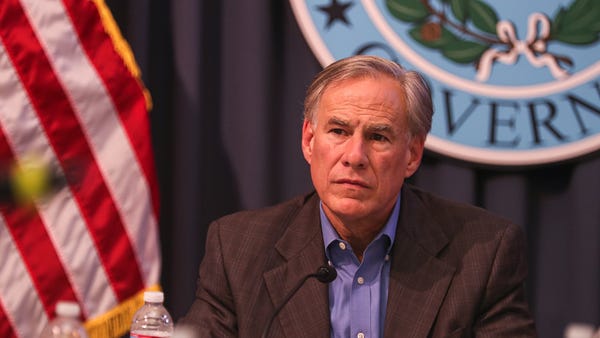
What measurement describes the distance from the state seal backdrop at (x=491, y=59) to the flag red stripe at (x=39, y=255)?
117 cm

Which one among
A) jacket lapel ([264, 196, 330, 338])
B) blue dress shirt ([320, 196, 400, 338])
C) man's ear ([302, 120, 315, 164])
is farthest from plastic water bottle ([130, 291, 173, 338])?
man's ear ([302, 120, 315, 164])

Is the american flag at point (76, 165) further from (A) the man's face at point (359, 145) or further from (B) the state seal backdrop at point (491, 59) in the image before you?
(A) the man's face at point (359, 145)

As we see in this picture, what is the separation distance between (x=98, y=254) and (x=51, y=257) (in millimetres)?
161

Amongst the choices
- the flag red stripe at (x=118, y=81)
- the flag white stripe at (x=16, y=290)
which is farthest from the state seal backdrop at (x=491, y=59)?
the flag white stripe at (x=16, y=290)

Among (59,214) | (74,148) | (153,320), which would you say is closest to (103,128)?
(74,148)

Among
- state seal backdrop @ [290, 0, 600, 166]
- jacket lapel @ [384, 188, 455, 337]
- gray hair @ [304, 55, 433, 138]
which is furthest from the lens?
state seal backdrop @ [290, 0, 600, 166]

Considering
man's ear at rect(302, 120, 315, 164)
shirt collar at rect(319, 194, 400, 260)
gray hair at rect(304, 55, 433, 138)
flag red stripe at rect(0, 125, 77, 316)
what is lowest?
flag red stripe at rect(0, 125, 77, 316)

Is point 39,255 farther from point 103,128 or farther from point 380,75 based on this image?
point 380,75

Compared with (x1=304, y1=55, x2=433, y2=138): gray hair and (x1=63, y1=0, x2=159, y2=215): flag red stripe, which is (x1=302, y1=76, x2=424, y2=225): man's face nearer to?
(x1=304, y1=55, x2=433, y2=138): gray hair

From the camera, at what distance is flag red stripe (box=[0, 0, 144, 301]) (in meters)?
3.29

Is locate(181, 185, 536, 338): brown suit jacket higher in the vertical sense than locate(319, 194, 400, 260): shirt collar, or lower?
lower

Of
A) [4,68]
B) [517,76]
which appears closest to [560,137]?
[517,76]

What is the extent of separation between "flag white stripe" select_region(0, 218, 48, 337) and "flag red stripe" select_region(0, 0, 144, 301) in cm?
26

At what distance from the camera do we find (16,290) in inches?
129
